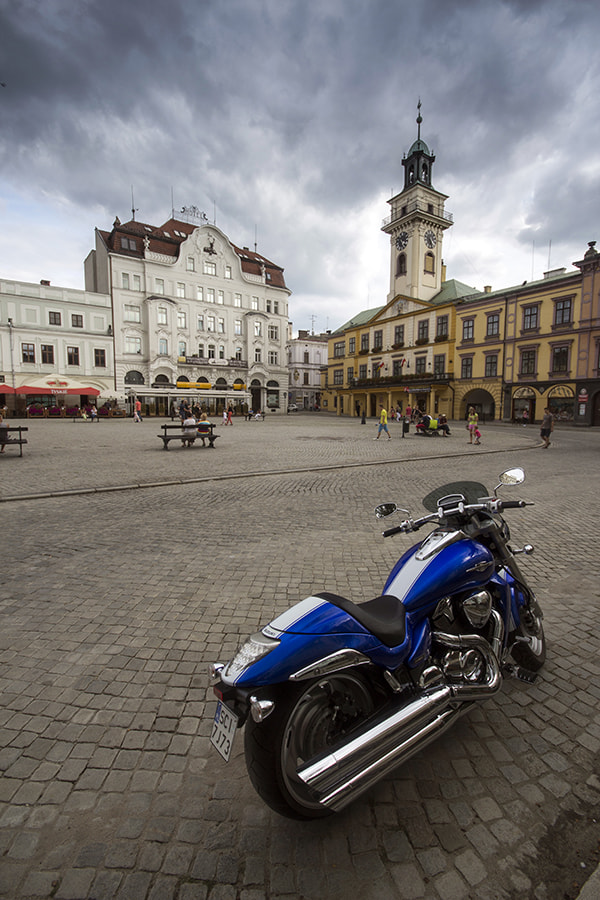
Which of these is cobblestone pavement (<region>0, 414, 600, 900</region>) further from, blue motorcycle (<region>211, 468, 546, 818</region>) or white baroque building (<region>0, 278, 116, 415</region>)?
white baroque building (<region>0, 278, 116, 415</region>)

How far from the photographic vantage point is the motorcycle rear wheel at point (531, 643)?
2.83 meters

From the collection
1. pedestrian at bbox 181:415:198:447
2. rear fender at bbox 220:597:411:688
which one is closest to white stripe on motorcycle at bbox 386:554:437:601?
rear fender at bbox 220:597:411:688

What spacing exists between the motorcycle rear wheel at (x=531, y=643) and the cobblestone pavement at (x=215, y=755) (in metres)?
0.14

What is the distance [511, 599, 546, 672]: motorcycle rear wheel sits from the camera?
2828mm

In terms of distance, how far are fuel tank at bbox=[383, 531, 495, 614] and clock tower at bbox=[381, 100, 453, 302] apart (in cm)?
5435

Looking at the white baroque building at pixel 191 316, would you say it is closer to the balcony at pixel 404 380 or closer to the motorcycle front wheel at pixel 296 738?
the balcony at pixel 404 380

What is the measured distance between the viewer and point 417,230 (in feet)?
168

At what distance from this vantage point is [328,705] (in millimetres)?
1895

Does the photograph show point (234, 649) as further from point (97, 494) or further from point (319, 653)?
point (97, 494)

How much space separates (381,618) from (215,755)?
47.7 inches

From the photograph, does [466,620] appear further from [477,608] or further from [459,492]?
[459,492]

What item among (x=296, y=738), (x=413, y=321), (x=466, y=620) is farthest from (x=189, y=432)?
(x=413, y=321)

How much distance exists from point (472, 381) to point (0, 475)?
139ft

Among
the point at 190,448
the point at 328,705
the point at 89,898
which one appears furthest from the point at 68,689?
the point at 190,448
